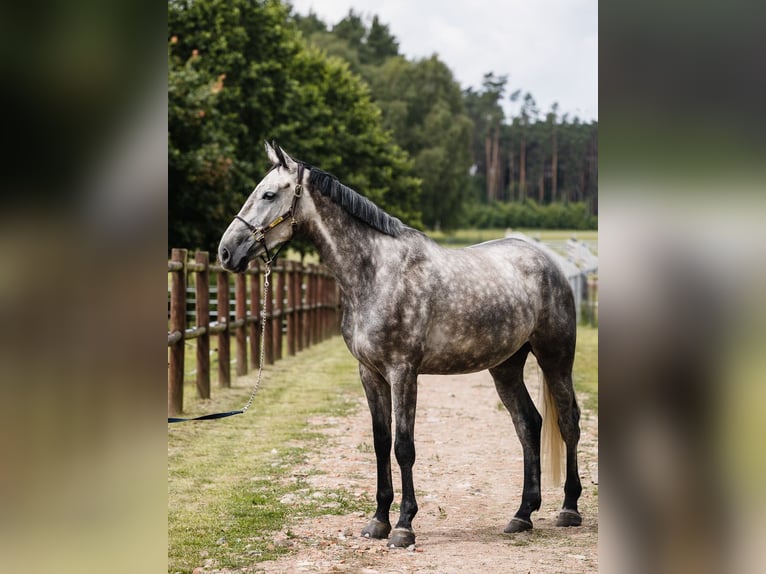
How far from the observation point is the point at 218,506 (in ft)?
17.9

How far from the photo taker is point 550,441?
17.0 ft

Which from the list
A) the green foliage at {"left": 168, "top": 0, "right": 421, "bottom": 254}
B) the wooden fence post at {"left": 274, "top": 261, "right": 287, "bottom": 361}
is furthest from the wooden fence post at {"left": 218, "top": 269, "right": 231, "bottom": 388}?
the green foliage at {"left": 168, "top": 0, "right": 421, "bottom": 254}

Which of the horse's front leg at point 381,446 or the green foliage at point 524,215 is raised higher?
the green foliage at point 524,215

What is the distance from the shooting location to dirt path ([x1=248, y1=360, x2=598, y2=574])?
426 cm

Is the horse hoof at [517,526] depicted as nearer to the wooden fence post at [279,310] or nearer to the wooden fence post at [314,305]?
the wooden fence post at [279,310]

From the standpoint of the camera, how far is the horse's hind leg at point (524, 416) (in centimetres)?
499

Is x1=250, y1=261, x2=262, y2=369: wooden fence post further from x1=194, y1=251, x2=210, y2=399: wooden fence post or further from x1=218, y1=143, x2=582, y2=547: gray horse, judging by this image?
x1=218, y1=143, x2=582, y2=547: gray horse

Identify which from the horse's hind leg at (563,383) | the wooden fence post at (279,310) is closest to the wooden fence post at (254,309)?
the wooden fence post at (279,310)

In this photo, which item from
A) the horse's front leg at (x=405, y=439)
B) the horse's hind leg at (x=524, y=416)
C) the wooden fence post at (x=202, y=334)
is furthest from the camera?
the wooden fence post at (x=202, y=334)

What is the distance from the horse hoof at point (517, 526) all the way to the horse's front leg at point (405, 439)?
23.4 inches
